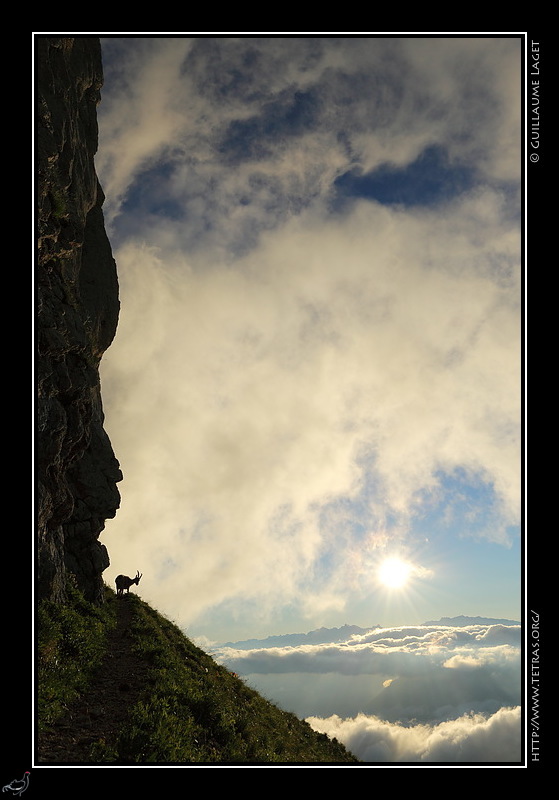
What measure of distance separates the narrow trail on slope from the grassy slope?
0.32 metres

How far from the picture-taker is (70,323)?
23.0 m

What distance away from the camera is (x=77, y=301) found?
27.2 meters

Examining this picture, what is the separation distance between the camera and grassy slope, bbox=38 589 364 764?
943 cm

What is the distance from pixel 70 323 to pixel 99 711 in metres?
A: 18.6
